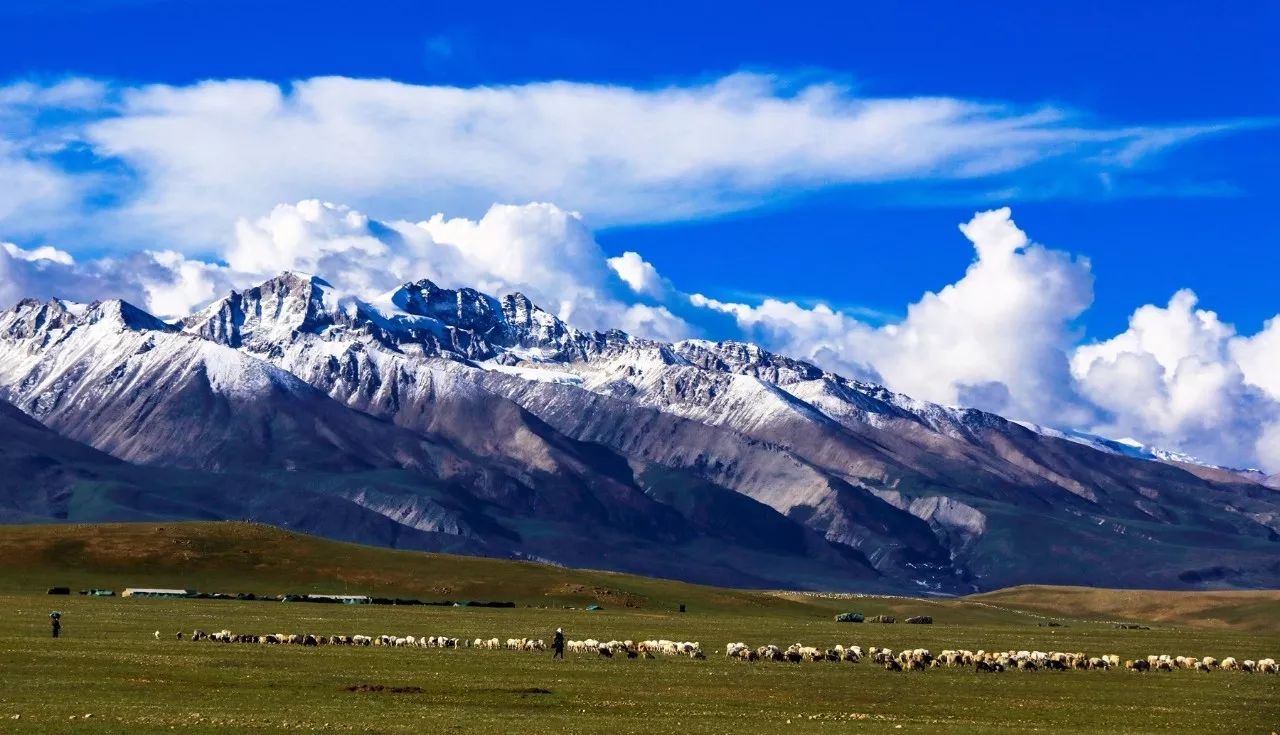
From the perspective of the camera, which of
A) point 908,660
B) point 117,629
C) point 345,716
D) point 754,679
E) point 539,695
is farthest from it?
point 117,629

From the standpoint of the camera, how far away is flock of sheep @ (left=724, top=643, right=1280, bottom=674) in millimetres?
90812

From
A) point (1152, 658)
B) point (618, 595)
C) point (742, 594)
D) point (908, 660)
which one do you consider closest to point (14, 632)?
point (908, 660)

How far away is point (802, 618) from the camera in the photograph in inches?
6486

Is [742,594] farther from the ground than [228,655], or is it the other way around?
[742,594]

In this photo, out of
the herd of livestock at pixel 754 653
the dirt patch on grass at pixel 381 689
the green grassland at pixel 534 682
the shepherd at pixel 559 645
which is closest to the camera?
the green grassland at pixel 534 682

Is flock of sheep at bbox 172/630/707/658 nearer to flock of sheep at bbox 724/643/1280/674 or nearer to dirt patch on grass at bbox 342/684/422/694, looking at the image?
flock of sheep at bbox 724/643/1280/674

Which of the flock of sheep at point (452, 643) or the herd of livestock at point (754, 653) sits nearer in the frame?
the flock of sheep at point (452, 643)

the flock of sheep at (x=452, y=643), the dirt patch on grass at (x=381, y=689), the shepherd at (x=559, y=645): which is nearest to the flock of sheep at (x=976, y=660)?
the flock of sheep at (x=452, y=643)

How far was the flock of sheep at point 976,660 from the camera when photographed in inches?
3575

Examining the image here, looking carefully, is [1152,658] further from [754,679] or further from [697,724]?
[697,724]

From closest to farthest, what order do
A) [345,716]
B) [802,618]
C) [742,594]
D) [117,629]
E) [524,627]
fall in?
[345,716] → [117,629] → [524,627] → [802,618] → [742,594]

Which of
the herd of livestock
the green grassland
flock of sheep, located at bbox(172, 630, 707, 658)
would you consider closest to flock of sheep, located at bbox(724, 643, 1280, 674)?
the herd of livestock

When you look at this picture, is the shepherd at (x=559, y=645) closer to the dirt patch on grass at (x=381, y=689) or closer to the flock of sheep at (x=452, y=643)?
the flock of sheep at (x=452, y=643)

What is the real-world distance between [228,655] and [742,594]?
119 metres
